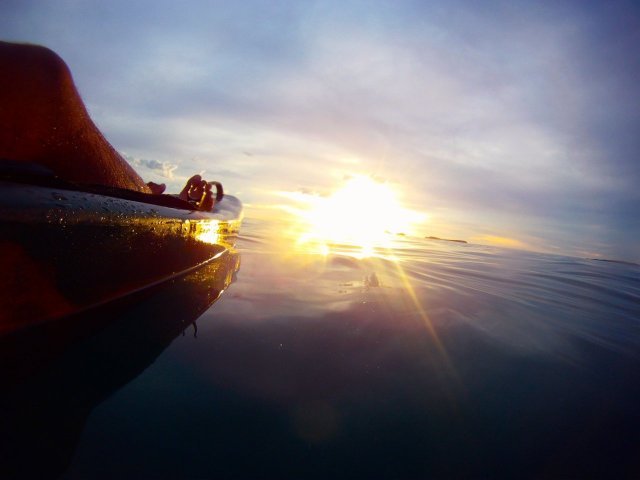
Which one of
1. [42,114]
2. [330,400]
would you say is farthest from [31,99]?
[330,400]

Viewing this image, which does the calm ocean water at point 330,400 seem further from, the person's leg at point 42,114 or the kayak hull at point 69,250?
the person's leg at point 42,114

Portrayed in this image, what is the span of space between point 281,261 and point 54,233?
13.4 feet

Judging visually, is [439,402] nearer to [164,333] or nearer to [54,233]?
[164,333]

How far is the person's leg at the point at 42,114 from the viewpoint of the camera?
1812 millimetres

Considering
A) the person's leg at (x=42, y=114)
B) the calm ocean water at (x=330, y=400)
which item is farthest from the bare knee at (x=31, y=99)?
the calm ocean water at (x=330, y=400)

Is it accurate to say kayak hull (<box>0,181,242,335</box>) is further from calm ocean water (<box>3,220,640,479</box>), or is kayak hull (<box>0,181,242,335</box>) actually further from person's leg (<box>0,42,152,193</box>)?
person's leg (<box>0,42,152,193</box>)

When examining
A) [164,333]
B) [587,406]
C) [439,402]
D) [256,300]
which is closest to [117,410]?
[164,333]

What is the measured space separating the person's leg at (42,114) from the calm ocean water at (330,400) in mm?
1226

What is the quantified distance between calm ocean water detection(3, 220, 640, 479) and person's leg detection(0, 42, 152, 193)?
123 centimetres

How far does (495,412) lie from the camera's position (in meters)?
1.50

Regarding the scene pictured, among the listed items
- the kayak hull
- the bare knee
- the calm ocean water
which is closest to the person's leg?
the bare knee

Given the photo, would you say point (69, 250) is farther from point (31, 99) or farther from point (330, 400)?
point (330, 400)

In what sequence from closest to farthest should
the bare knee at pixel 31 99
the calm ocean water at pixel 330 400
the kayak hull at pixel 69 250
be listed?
the calm ocean water at pixel 330 400, the kayak hull at pixel 69 250, the bare knee at pixel 31 99

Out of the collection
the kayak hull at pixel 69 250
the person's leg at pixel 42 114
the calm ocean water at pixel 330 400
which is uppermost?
the person's leg at pixel 42 114
